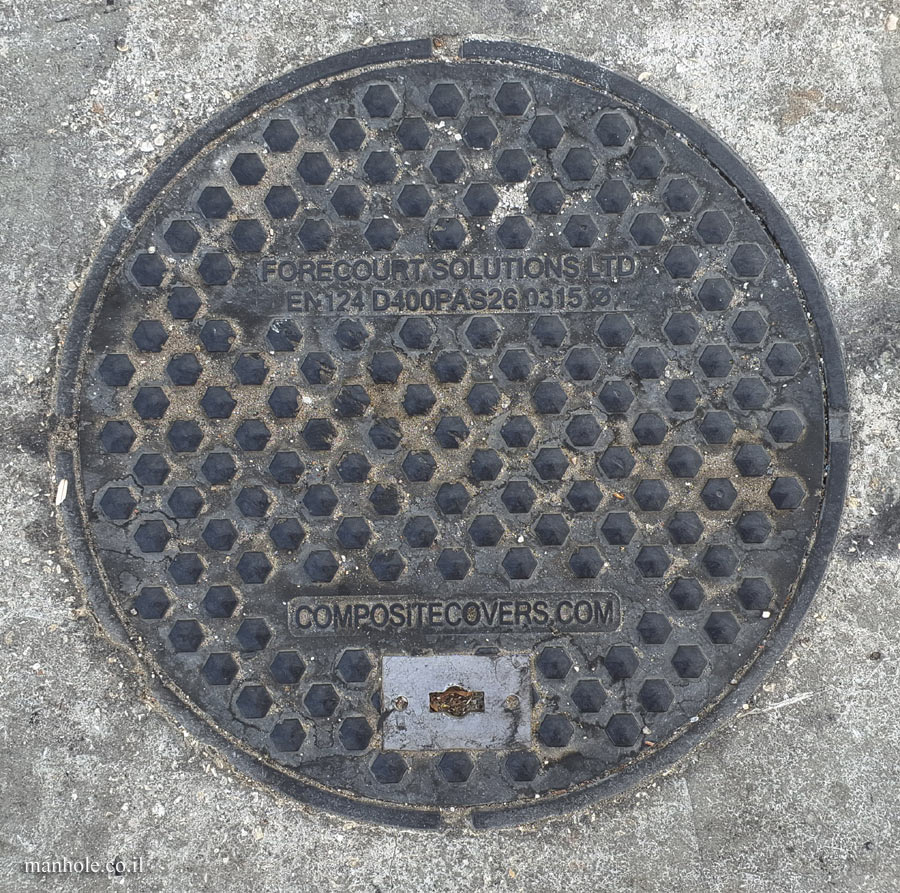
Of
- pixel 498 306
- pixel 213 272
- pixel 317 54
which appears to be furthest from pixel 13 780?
pixel 317 54

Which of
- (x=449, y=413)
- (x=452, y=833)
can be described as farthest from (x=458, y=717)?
(x=449, y=413)

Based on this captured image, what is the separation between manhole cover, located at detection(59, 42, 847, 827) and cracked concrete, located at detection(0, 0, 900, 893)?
5.7 inches

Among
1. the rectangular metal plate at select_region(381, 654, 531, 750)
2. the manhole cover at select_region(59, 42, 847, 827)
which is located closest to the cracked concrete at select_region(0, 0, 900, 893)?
the manhole cover at select_region(59, 42, 847, 827)

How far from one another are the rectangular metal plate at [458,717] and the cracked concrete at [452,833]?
1.22ft

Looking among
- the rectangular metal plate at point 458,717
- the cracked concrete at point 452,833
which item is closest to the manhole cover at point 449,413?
the rectangular metal plate at point 458,717

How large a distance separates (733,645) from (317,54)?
8.13 ft

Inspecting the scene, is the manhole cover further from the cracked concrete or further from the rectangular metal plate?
the cracked concrete

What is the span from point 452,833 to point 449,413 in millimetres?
1472

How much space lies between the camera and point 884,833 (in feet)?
7.41

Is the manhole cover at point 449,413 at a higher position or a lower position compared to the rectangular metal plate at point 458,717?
higher

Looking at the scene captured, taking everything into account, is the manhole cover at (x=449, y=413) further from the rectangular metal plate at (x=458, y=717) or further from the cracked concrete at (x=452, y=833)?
the cracked concrete at (x=452, y=833)

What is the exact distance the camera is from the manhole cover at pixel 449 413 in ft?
7.04

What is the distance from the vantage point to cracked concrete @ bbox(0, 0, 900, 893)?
2.20m

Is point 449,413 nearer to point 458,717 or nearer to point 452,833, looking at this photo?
point 458,717
